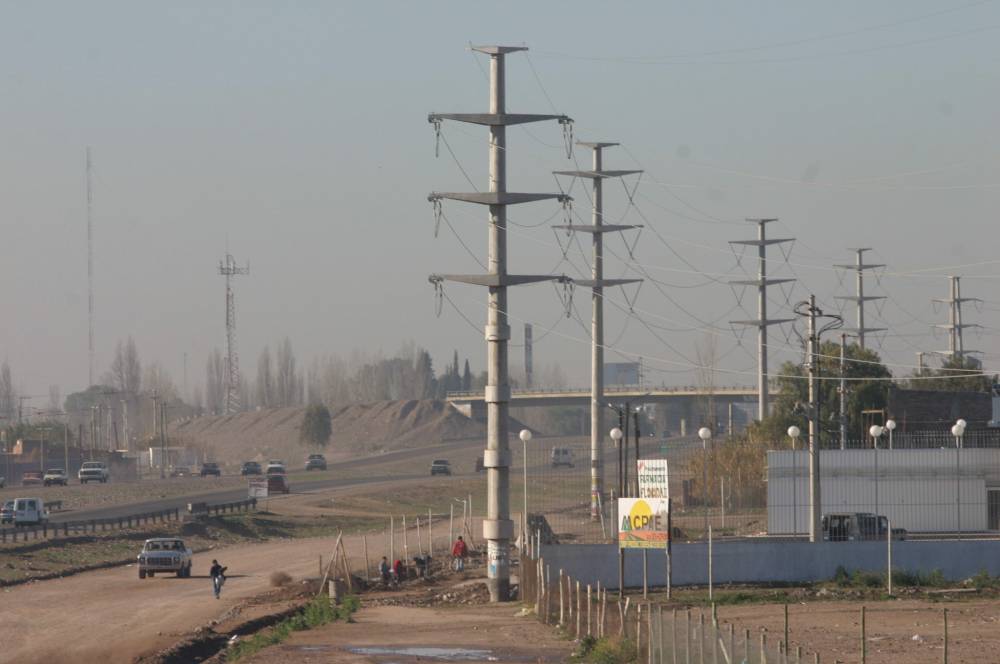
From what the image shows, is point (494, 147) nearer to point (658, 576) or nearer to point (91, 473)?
point (658, 576)

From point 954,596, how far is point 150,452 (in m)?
157

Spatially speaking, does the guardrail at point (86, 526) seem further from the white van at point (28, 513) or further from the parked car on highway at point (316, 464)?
the parked car on highway at point (316, 464)

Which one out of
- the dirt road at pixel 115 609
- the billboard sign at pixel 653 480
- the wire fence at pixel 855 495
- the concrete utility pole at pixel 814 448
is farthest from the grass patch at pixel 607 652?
the wire fence at pixel 855 495

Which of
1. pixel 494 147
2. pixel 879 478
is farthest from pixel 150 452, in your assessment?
pixel 494 147

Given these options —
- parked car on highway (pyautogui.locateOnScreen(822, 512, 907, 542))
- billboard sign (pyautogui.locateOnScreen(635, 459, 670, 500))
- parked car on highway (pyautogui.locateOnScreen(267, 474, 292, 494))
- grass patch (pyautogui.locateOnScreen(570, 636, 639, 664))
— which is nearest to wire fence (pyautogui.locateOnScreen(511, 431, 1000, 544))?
parked car on highway (pyautogui.locateOnScreen(822, 512, 907, 542))

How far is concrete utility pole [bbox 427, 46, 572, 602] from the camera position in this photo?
156 ft

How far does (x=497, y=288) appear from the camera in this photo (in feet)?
156

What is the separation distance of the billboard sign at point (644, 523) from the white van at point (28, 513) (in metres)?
54.2

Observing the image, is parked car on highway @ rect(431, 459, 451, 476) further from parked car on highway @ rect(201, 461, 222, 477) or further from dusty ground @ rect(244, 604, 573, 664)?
dusty ground @ rect(244, 604, 573, 664)

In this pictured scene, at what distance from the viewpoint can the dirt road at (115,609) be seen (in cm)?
4322

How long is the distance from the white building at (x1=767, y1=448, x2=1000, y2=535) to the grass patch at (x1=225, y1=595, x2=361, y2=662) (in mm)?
19988

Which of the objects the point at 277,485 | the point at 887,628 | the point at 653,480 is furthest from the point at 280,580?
the point at 277,485

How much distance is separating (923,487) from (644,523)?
2729cm

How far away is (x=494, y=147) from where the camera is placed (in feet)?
157
